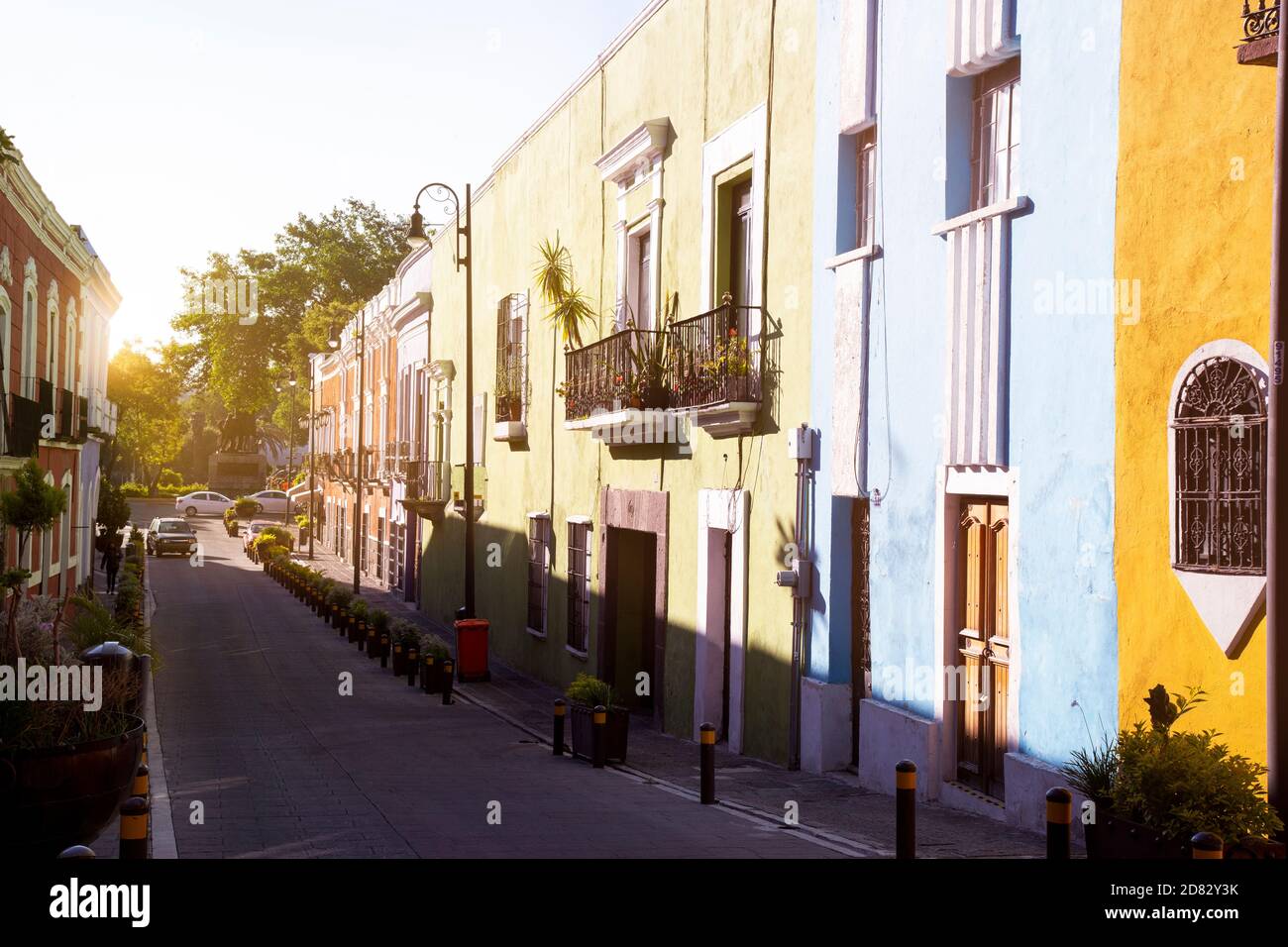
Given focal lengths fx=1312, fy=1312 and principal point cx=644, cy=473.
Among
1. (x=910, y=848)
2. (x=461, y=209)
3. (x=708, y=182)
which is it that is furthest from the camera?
(x=461, y=209)

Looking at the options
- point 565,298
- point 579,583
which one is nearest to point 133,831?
point 565,298

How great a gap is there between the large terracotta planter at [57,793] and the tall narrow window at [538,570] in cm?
1425

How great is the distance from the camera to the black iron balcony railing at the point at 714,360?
49.8ft

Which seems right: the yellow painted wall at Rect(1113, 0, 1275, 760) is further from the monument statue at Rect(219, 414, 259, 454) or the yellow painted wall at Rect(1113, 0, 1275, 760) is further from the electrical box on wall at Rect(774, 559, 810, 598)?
the monument statue at Rect(219, 414, 259, 454)

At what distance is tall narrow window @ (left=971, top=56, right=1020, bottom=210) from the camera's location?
11016 mm

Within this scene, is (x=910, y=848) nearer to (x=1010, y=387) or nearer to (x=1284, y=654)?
(x=1284, y=654)

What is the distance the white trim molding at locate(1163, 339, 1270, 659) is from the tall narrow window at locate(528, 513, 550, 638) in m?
15.7

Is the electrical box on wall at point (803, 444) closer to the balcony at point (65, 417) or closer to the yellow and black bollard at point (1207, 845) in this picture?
the yellow and black bollard at point (1207, 845)

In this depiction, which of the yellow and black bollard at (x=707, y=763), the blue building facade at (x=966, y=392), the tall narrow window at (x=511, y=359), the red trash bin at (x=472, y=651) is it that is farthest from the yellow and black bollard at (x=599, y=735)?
the tall narrow window at (x=511, y=359)

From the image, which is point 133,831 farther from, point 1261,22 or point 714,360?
point 714,360

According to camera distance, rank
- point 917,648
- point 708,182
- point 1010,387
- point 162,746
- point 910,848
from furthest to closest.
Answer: point 708,182, point 162,746, point 917,648, point 1010,387, point 910,848
